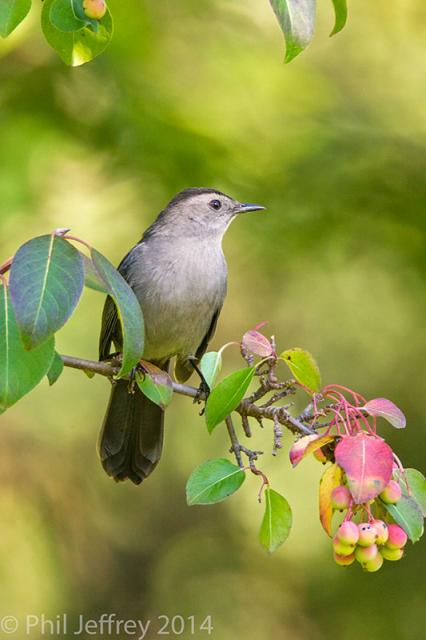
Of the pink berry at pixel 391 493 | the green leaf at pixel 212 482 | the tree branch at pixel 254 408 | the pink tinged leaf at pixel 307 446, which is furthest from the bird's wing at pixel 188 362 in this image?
the pink berry at pixel 391 493

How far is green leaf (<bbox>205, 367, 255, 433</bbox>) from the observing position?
288 centimetres

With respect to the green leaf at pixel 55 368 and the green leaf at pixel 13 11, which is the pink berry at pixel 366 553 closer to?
the green leaf at pixel 55 368

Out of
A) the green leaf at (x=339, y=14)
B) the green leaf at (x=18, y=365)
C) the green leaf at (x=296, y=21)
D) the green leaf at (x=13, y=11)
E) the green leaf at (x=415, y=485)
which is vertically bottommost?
the green leaf at (x=415, y=485)

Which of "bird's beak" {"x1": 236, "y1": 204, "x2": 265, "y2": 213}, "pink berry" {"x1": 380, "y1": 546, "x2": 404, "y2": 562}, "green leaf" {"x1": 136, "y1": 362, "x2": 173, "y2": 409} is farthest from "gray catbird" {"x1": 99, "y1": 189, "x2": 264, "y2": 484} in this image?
"pink berry" {"x1": 380, "y1": 546, "x2": 404, "y2": 562}

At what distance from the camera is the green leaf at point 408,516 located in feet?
8.84

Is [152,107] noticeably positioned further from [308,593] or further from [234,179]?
[308,593]

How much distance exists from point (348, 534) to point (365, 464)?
185 millimetres

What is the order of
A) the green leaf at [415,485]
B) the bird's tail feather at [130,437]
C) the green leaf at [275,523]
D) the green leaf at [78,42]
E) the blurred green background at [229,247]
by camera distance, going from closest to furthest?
the green leaf at [78,42]
the green leaf at [415,485]
the green leaf at [275,523]
the bird's tail feather at [130,437]
the blurred green background at [229,247]

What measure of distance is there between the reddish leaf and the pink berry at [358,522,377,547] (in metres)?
0.12

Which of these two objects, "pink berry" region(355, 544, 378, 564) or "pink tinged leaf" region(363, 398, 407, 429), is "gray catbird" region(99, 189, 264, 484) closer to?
"pink tinged leaf" region(363, 398, 407, 429)

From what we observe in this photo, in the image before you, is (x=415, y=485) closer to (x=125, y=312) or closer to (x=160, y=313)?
(x=125, y=312)

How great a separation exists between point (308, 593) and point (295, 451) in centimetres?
496

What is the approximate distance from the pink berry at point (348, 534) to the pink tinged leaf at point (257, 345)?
32.7 inches

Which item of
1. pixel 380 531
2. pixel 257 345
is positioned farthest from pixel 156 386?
pixel 380 531
